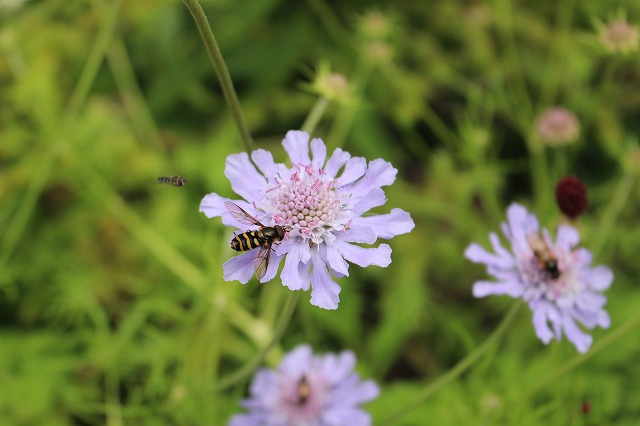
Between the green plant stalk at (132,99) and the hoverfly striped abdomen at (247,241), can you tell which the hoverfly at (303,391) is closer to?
the hoverfly striped abdomen at (247,241)

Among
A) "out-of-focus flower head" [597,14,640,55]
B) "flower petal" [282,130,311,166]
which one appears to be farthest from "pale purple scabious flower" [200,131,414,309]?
"out-of-focus flower head" [597,14,640,55]

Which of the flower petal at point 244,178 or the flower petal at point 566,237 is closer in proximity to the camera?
the flower petal at point 244,178

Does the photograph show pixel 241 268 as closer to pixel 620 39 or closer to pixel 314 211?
pixel 314 211

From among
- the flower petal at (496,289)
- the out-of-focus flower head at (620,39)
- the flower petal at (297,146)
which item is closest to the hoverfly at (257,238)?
the flower petal at (297,146)

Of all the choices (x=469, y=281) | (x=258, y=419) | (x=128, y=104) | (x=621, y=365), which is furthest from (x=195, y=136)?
(x=621, y=365)

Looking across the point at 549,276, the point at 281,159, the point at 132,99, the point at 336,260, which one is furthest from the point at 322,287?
the point at 132,99

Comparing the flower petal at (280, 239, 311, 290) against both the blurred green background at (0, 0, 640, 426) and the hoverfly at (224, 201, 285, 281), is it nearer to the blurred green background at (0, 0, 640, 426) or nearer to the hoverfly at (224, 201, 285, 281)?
the hoverfly at (224, 201, 285, 281)
